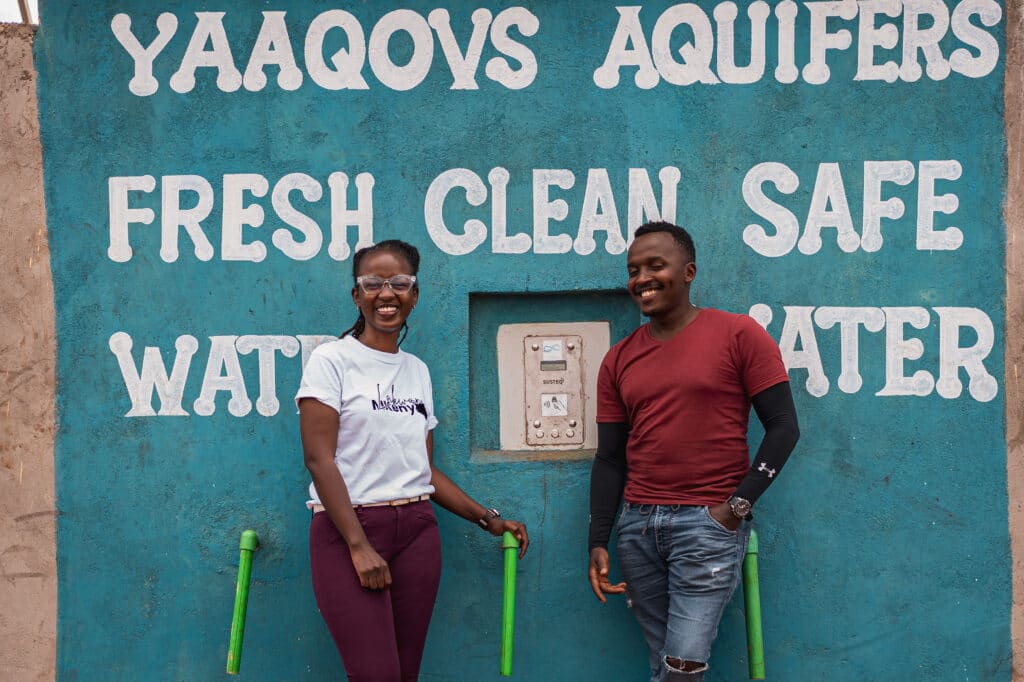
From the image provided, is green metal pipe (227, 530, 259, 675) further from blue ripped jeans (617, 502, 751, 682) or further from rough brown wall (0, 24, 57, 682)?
blue ripped jeans (617, 502, 751, 682)

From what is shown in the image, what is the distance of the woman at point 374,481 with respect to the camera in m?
2.93

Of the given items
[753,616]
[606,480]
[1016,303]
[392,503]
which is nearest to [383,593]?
[392,503]

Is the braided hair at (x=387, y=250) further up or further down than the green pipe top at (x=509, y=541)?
further up

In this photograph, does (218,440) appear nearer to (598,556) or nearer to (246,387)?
(246,387)

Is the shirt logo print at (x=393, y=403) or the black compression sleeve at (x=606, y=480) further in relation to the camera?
the black compression sleeve at (x=606, y=480)

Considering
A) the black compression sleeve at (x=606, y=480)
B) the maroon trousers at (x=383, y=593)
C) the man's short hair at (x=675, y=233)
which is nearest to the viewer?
the maroon trousers at (x=383, y=593)

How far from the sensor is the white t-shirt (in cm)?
302

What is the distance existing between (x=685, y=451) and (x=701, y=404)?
6.4 inches

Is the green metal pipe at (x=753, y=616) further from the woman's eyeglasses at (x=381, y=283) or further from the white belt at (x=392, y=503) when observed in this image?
the woman's eyeglasses at (x=381, y=283)

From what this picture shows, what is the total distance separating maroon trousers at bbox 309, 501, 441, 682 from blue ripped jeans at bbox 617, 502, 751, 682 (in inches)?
26.8

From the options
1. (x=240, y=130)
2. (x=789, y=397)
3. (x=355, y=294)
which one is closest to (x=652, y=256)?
(x=789, y=397)

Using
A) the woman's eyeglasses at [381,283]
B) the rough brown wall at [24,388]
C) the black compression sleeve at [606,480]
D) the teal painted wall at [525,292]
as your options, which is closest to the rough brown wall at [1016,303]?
the teal painted wall at [525,292]

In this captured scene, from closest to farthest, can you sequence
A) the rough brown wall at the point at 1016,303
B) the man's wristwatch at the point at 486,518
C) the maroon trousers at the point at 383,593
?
the maroon trousers at the point at 383,593, the man's wristwatch at the point at 486,518, the rough brown wall at the point at 1016,303

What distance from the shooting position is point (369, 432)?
9.98 feet
